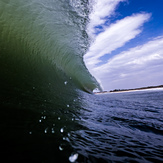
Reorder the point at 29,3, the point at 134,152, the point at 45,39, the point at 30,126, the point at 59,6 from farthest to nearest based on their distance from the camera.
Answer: the point at 45,39, the point at 59,6, the point at 29,3, the point at 30,126, the point at 134,152

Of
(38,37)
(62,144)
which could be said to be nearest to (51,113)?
(62,144)

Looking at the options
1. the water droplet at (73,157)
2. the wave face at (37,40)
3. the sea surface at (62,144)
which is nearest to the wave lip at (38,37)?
the wave face at (37,40)

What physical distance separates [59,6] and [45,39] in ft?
5.67

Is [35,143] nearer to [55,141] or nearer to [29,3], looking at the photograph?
[55,141]

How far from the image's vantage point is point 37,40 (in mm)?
5676

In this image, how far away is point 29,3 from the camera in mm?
4805

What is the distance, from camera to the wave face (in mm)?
3465

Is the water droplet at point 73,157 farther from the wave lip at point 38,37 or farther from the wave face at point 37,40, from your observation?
the wave lip at point 38,37

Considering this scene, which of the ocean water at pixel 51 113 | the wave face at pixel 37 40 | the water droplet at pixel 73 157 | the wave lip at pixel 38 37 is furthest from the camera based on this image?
the wave lip at pixel 38 37

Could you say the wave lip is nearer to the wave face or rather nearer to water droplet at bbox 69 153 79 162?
the wave face

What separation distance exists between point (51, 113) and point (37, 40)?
4493 millimetres

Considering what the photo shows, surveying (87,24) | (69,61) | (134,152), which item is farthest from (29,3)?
(134,152)

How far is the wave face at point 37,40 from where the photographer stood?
3465 millimetres

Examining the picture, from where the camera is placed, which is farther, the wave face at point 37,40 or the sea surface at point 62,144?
the wave face at point 37,40
